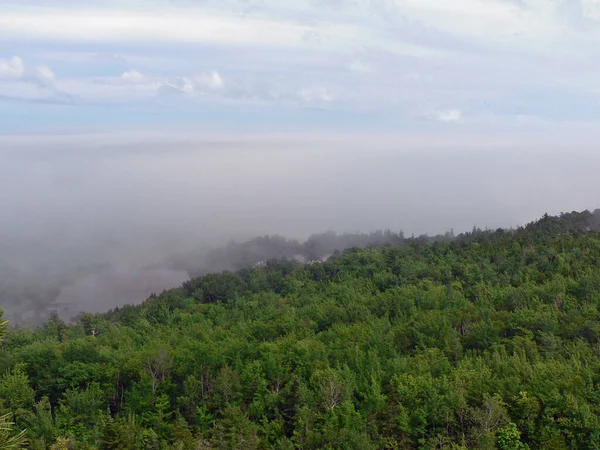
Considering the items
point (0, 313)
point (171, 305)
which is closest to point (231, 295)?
point (171, 305)

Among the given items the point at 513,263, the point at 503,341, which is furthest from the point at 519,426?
the point at 513,263

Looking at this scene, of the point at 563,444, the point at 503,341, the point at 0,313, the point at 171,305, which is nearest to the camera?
the point at 0,313

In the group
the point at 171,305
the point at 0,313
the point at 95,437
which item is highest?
the point at 0,313

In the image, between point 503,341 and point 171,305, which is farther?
point 171,305

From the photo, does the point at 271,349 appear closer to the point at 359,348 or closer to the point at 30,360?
the point at 359,348

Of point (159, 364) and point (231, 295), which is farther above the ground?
point (159, 364)

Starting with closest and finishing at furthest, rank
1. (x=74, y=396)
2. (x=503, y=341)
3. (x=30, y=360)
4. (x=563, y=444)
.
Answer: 1. (x=563, y=444)
2. (x=74, y=396)
3. (x=503, y=341)
4. (x=30, y=360)
